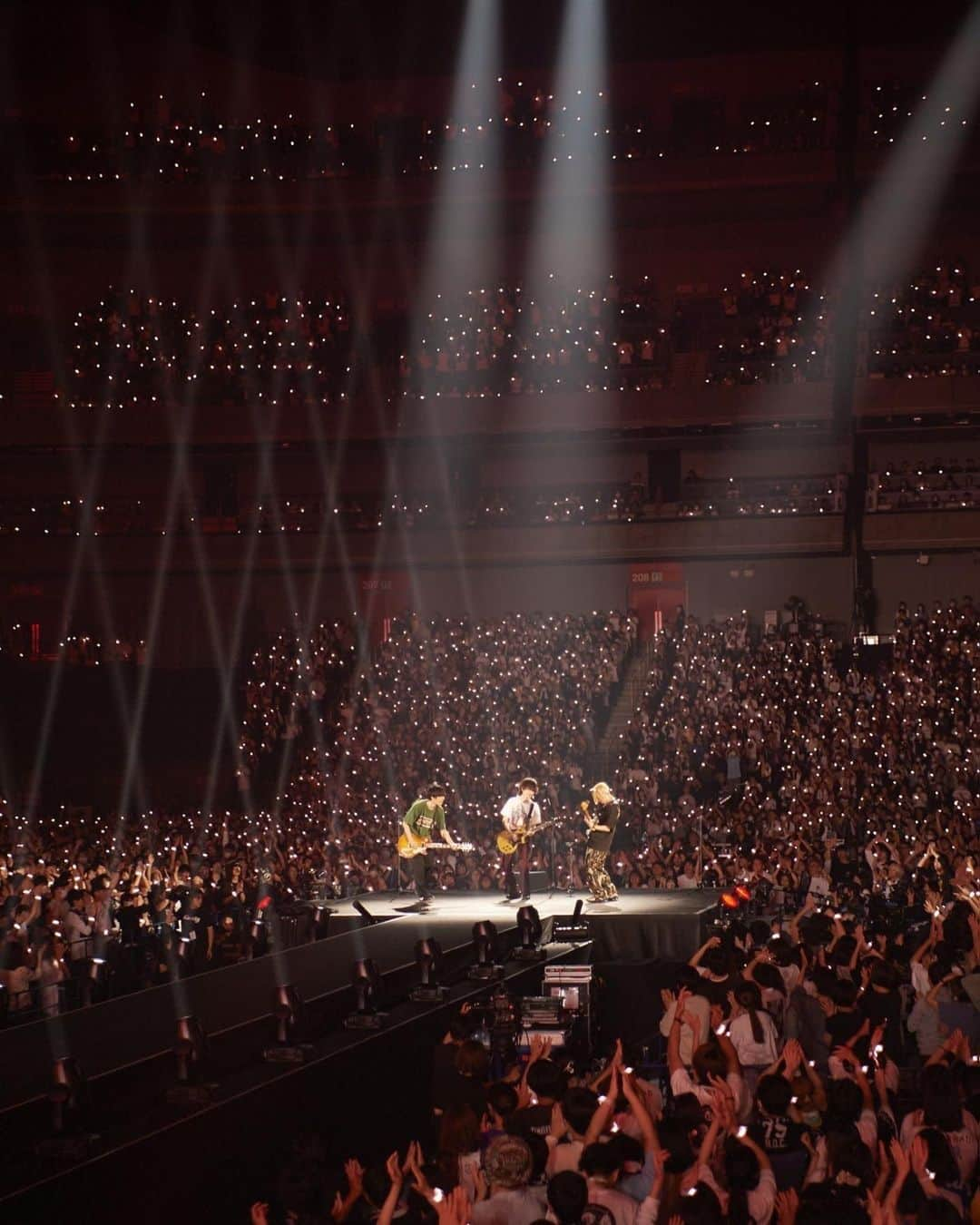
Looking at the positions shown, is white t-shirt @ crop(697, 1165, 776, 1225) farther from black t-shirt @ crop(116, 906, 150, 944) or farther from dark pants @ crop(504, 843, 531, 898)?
dark pants @ crop(504, 843, 531, 898)

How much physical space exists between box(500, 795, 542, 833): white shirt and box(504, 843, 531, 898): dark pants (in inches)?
9.3

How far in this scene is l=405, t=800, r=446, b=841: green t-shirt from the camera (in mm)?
16875

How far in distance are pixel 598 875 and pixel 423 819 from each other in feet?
6.20

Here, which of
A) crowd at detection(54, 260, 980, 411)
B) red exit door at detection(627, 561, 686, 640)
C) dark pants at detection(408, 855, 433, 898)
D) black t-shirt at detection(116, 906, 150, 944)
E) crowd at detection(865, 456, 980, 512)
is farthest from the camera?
red exit door at detection(627, 561, 686, 640)

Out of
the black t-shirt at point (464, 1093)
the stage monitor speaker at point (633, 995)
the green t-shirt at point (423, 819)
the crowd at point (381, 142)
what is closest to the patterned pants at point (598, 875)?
the green t-shirt at point (423, 819)

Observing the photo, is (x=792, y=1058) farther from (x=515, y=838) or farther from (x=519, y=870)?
(x=519, y=870)

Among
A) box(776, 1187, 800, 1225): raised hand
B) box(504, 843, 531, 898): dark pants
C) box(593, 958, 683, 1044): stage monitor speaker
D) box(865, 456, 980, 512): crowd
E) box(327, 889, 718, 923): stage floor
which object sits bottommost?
box(593, 958, 683, 1044): stage monitor speaker

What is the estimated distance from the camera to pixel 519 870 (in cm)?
1809

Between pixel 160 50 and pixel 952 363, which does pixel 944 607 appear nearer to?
pixel 952 363

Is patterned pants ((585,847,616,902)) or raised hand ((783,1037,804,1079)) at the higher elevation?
raised hand ((783,1037,804,1079))

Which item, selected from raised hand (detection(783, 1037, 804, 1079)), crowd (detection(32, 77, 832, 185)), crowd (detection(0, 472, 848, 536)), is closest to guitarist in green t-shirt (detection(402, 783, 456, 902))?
raised hand (detection(783, 1037, 804, 1079))

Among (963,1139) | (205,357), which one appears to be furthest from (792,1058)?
(205,357)

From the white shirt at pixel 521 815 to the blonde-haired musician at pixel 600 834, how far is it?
516 millimetres

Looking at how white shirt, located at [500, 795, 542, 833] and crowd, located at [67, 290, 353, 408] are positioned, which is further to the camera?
crowd, located at [67, 290, 353, 408]
